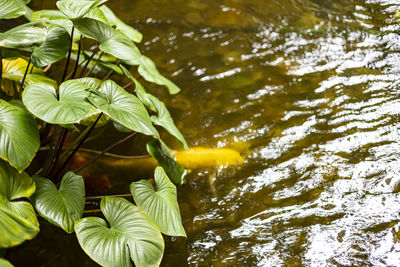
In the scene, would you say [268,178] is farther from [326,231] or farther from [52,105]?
[52,105]

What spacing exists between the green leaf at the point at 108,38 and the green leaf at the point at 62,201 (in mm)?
649

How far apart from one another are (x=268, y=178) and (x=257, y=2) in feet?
7.72

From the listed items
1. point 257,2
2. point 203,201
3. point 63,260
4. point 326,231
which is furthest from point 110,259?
point 257,2

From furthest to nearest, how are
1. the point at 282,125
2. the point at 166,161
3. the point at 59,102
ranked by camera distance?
the point at 282,125, the point at 166,161, the point at 59,102

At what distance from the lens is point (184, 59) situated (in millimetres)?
3461

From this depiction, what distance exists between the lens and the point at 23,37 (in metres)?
1.89

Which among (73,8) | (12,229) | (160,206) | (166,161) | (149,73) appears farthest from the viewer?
(149,73)

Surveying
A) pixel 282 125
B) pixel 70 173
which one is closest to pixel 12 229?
pixel 70 173

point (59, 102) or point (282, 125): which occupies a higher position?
point (59, 102)

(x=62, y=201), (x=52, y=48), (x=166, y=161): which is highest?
(x=52, y=48)

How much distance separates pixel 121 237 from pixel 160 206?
0.30 metres

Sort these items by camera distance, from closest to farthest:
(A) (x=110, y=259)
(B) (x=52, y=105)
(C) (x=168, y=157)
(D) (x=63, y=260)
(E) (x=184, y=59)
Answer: (A) (x=110, y=259)
(B) (x=52, y=105)
(D) (x=63, y=260)
(C) (x=168, y=157)
(E) (x=184, y=59)

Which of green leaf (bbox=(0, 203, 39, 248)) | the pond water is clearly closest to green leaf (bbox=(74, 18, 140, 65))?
the pond water

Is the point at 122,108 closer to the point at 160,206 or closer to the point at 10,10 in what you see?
the point at 160,206
